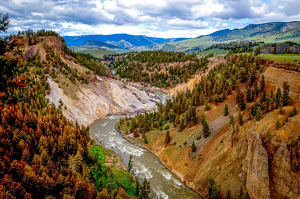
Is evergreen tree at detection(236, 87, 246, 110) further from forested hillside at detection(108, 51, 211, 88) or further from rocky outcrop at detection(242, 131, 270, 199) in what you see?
forested hillside at detection(108, 51, 211, 88)

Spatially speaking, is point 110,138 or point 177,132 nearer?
point 177,132

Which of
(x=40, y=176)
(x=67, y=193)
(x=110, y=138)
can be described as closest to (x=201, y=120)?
(x=110, y=138)

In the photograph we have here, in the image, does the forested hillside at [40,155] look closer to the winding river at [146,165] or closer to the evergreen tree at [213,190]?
the winding river at [146,165]

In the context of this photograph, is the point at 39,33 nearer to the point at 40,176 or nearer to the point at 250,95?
the point at 40,176

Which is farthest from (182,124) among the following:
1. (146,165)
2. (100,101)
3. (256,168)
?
(100,101)

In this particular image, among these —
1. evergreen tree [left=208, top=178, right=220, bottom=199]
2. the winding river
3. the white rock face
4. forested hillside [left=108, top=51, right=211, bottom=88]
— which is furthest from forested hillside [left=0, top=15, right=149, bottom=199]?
forested hillside [left=108, top=51, right=211, bottom=88]

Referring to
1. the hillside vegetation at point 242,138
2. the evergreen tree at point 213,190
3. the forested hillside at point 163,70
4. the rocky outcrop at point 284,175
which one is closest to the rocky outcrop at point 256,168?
the hillside vegetation at point 242,138

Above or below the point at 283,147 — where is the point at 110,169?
below
